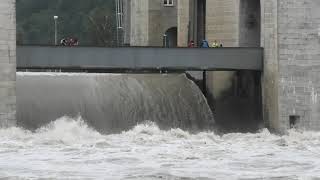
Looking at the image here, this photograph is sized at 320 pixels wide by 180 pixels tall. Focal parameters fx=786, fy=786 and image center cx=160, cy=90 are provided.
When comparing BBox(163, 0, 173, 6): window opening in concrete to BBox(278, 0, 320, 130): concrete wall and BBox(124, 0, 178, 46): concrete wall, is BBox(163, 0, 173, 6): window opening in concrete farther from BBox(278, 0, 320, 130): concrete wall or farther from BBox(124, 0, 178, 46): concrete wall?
BBox(278, 0, 320, 130): concrete wall

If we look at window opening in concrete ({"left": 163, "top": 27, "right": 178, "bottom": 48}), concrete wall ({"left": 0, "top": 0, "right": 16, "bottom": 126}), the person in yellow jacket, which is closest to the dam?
concrete wall ({"left": 0, "top": 0, "right": 16, "bottom": 126})

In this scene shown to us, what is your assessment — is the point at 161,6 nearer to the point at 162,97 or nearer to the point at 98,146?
the point at 162,97

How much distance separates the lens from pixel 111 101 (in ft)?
130

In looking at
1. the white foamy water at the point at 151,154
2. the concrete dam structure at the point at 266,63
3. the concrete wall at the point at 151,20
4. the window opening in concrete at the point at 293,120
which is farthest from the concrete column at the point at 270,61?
the concrete wall at the point at 151,20

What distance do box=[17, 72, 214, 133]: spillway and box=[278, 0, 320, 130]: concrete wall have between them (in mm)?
4242

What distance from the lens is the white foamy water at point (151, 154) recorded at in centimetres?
2647

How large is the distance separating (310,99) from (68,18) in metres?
99.6

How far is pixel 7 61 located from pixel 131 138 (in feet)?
22.2

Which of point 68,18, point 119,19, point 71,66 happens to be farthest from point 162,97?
point 68,18

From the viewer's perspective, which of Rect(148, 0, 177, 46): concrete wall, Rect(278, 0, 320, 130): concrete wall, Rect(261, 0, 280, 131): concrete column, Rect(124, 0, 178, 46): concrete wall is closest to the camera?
Rect(278, 0, 320, 130): concrete wall

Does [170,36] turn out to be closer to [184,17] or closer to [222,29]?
[184,17]

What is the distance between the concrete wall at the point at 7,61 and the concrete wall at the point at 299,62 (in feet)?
43.9

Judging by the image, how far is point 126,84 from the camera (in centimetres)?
4081

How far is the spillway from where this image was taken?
3828 cm
